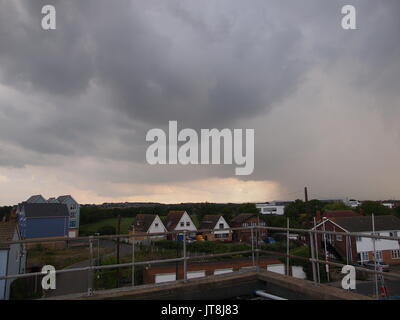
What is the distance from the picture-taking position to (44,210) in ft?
158

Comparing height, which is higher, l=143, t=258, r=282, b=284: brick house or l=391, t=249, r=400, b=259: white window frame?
l=143, t=258, r=282, b=284: brick house

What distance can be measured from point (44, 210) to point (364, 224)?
46.3 meters

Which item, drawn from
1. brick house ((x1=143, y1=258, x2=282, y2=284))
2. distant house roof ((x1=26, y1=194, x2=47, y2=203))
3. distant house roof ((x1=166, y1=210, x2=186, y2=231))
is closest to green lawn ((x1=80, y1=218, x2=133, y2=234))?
distant house roof ((x1=166, y1=210, x2=186, y2=231))

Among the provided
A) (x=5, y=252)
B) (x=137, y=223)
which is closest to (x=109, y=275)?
(x=5, y=252)

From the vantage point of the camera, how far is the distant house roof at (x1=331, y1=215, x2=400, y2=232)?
119ft

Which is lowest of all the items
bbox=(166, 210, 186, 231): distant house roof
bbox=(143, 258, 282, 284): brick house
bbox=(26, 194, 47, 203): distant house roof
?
bbox=(143, 258, 282, 284): brick house

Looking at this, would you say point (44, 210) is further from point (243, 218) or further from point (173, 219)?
point (243, 218)

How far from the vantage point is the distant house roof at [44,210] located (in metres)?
46.4

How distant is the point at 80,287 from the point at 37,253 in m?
10.4

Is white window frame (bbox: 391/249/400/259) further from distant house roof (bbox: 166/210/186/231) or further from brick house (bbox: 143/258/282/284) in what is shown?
distant house roof (bbox: 166/210/186/231)

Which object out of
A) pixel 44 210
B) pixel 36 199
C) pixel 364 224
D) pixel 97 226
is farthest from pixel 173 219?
pixel 364 224

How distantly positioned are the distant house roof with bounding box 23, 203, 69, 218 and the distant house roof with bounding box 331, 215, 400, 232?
134ft

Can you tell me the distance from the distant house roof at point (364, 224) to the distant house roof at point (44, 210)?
40937mm

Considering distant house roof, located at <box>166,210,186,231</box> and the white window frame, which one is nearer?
the white window frame
